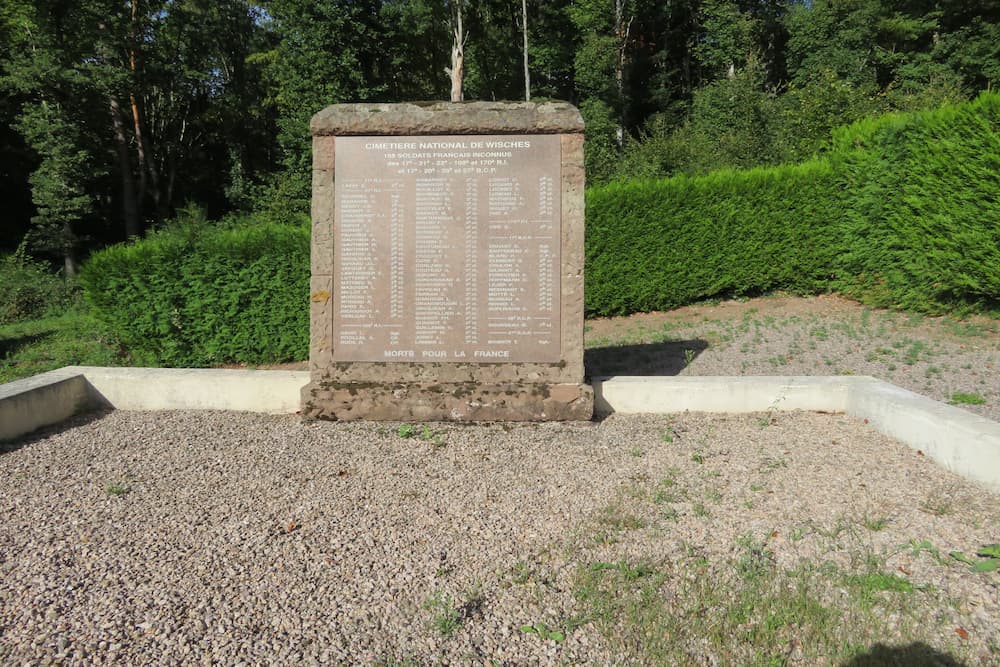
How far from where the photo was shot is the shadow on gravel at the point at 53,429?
14.6ft

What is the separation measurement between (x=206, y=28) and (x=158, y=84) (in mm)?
3517

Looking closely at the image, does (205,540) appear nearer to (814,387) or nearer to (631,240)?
(814,387)

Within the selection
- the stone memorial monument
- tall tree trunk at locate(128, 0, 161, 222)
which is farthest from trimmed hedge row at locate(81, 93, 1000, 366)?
tall tree trunk at locate(128, 0, 161, 222)

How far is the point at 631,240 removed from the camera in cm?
1140

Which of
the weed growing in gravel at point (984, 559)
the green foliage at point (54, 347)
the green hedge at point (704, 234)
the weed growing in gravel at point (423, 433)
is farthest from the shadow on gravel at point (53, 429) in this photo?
the green hedge at point (704, 234)

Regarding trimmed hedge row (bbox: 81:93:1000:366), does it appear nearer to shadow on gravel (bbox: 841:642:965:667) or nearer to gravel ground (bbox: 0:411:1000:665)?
gravel ground (bbox: 0:411:1000:665)

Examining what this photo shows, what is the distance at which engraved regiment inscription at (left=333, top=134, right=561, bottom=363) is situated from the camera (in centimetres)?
501

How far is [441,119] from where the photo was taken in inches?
196

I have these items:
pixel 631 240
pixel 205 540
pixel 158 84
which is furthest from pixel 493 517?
pixel 158 84

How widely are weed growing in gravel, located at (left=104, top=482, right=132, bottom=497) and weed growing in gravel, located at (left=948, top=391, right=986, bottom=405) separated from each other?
7.02m

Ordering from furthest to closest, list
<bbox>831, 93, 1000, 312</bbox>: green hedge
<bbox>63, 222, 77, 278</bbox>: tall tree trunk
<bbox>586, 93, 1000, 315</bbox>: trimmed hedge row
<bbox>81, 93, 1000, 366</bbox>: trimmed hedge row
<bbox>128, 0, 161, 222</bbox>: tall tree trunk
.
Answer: <bbox>128, 0, 161, 222</bbox>: tall tree trunk
<bbox>63, 222, 77, 278</bbox>: tall tree trunk
<bbox>586, 93, 1000, 315</bbox>: trimmed hedge row
<bbox>81, 93, 1000, 366</bbox>: trimmed hedge row
<bbox>831, 93, 1000, 312</bbox>: green hedge

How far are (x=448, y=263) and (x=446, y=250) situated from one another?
0.38ft

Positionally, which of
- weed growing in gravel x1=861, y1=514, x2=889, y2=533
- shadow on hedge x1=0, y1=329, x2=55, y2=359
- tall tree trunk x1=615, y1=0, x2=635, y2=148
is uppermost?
tall tree trunk x1=615, y1=0, x2=635, y2=148

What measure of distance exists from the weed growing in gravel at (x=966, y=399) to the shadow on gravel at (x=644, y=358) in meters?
2.82
